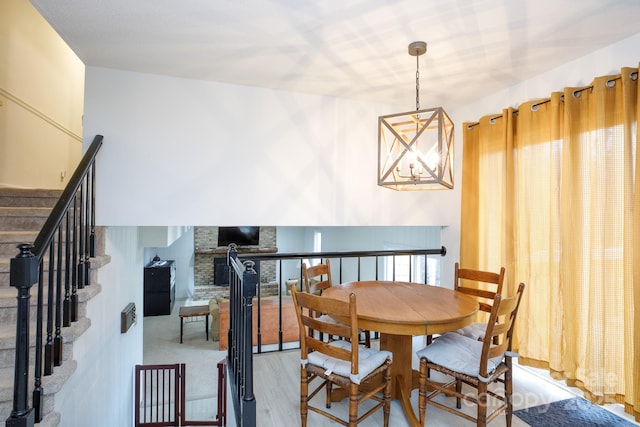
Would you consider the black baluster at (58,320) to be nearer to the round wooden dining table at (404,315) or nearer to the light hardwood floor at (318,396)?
the light hardwood floor at (318,396)

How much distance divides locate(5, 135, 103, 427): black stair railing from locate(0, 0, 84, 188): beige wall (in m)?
1.54

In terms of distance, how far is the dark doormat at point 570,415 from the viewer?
2109 millimetres

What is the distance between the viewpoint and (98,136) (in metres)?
2.66

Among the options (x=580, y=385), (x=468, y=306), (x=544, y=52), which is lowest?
(x=580, y=385)

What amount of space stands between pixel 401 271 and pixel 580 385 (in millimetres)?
3084

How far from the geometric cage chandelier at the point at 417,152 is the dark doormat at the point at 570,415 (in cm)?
160

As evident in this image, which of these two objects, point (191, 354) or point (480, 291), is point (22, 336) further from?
point (191, 354)

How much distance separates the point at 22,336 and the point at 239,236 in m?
8.73

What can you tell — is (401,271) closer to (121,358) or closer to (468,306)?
(468,306)

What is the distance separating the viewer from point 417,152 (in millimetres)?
1948

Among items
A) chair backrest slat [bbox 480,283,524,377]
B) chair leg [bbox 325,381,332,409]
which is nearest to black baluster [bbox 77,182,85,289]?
chair leg [bbox 325,381,332,409]

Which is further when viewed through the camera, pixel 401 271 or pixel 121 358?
pixel 401 271

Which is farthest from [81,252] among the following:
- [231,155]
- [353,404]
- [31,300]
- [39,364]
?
[353,404]

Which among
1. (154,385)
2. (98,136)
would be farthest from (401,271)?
(98,136)
